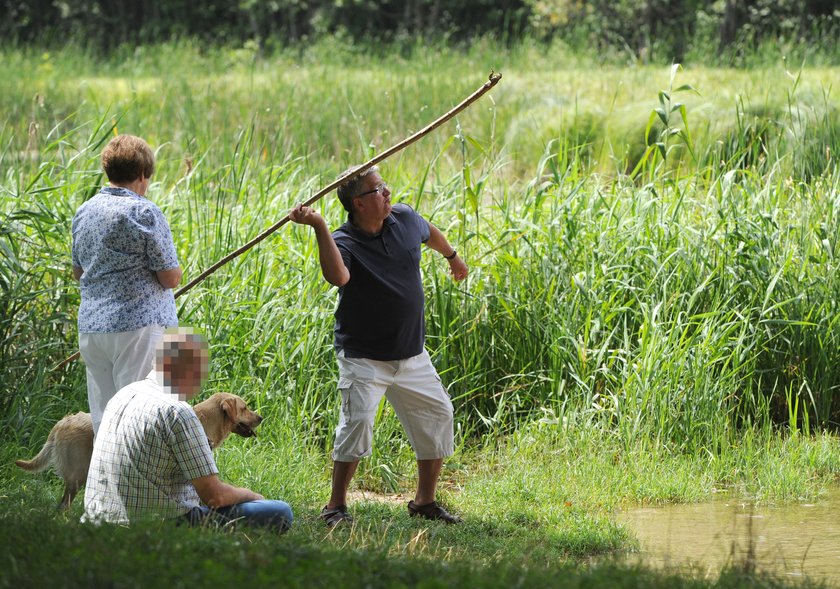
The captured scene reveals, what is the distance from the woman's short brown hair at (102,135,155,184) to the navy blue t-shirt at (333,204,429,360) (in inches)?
38.8

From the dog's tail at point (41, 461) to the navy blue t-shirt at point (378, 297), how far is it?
1506mm

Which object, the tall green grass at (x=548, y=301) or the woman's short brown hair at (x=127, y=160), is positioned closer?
the woman's short brown hair at (x=127, y=160)

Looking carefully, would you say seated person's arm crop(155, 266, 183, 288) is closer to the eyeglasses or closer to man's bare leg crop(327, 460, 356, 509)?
the eyeglasses

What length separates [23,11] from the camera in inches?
1351

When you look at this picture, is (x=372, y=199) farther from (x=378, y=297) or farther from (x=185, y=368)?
(x=185, y=368)

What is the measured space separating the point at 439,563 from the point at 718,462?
3.34 m

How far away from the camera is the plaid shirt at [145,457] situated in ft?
12.9

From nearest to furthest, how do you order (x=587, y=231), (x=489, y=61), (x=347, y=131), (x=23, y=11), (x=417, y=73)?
1. (x=587, y=231)
2. (x=347, y=131)
3. (x=417, y=73)
4. (x=489, y=61)
5. (x=23, y=11)

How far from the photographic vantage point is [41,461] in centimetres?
543

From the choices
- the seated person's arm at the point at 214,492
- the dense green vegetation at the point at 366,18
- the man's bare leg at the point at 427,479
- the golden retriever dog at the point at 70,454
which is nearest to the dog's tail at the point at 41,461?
the golden retriever dog at the point at 70,454

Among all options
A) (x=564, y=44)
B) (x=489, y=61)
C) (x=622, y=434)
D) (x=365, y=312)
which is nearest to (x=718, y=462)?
(x=622, y=434)

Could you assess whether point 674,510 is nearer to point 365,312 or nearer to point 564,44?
point 365,312


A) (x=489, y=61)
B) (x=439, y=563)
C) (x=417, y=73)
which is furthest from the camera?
(x=489, y=61)

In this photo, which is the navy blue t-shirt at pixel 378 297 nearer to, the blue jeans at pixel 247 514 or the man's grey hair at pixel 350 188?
the man's grey hair at pixel 350 188
